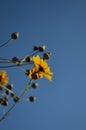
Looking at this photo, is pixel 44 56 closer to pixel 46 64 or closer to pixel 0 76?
pixel 0 76

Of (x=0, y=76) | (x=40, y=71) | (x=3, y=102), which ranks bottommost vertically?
(x=3, y=102)

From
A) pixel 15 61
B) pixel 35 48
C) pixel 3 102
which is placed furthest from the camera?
pixel 35 48

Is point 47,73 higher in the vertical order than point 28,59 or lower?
higher

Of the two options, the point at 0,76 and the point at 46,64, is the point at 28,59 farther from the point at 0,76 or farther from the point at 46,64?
the point at 46,64

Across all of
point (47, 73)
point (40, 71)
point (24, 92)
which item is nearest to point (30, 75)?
point (24, 92)

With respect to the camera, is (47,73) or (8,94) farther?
(47,73)

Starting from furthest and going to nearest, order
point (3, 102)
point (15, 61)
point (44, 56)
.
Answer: point (44, 56), point (3, 102), point (15, 61)

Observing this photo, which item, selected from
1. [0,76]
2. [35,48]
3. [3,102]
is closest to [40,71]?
[35,48]

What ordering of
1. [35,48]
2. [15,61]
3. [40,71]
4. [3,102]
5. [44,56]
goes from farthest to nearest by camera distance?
[40,71]
[35,48]
[44,56]
[3,102]
[15,61]

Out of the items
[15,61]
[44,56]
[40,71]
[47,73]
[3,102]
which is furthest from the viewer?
[47,73]
